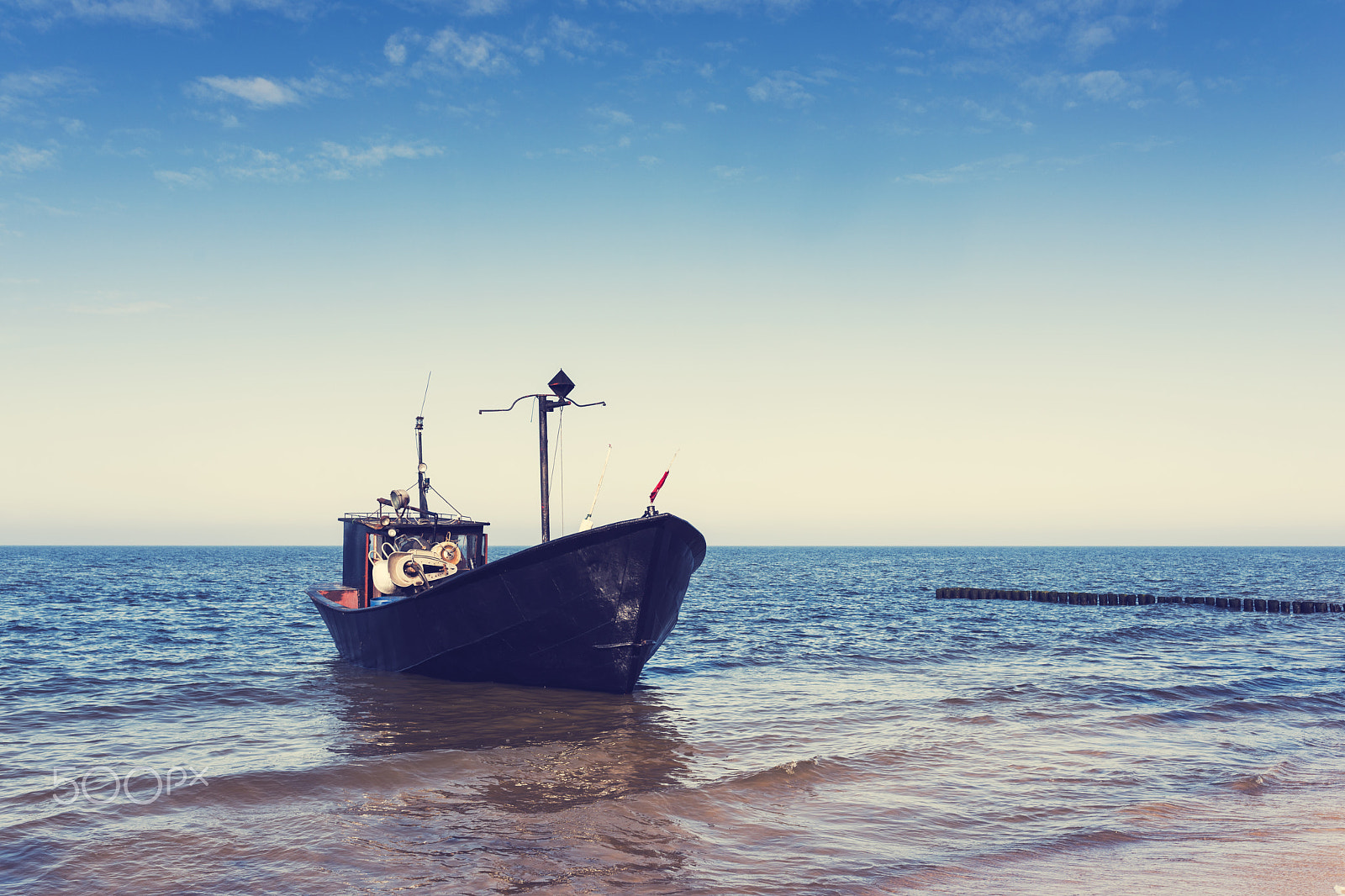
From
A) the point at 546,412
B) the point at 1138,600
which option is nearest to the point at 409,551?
the point at 546,412

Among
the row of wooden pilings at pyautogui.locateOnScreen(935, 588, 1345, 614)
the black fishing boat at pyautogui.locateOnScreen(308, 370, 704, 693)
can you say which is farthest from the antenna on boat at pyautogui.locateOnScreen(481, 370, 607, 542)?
the row of wooden pilings at pyautogui.locateOnScreen(935, 588, 1345, 614)

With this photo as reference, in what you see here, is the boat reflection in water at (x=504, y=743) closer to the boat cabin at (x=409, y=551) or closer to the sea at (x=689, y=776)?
the sea at (x=689, y=776)

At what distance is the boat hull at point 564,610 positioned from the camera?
13.2 metres

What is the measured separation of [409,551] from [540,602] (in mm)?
4723

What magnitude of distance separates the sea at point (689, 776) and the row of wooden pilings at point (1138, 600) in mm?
20810

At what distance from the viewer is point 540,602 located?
1356cm

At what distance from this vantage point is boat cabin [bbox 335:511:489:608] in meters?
16.7

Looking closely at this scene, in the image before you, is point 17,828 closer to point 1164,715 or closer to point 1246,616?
point 1164,715

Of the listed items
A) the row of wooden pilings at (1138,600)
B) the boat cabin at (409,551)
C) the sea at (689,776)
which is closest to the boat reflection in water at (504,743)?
the sea at (689,776)

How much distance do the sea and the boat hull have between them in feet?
2.08

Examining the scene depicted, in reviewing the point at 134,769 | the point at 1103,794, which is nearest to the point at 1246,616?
the point at 1103,794

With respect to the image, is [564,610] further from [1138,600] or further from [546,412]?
[1138,600]

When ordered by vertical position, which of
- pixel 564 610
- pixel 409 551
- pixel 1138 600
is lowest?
pixel 1138 600

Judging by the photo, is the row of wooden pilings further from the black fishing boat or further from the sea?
the black fishing boat
